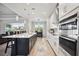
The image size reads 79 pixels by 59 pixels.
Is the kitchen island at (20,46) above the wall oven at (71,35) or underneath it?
underneath

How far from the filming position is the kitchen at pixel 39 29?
5.67 feet

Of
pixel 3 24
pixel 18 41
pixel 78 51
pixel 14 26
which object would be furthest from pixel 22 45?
pixel 3 24

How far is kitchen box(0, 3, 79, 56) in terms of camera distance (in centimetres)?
173

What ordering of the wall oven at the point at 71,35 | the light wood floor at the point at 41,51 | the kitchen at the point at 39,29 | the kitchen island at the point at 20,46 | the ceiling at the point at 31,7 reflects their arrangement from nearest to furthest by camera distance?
the wall oven at the point at 71,35 → the kitchen at the point at 39,29 → the kitchen island at the point at 20,46 → the light wood floor at the point at 41,51 → the ceiling at the point at 31,7

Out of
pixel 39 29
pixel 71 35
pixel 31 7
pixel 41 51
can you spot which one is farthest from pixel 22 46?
pixel 39 29

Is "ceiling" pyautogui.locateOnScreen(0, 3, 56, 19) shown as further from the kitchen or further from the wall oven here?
the wall oven

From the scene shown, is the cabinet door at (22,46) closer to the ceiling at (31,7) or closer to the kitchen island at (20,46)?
the kitchen island at (20,46)

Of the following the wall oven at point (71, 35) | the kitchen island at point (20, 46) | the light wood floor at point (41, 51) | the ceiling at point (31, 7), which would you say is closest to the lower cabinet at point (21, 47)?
the kitchen island at point (20, 46)

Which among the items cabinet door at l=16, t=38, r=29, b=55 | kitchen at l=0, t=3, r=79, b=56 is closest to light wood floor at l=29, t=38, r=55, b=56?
kitchen at l=0, t=3, r=79, b=56


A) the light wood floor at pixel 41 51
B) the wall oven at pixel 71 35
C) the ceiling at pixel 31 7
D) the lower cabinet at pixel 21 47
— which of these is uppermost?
the ceiling at pixel 31 7

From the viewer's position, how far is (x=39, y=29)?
13.0 metres

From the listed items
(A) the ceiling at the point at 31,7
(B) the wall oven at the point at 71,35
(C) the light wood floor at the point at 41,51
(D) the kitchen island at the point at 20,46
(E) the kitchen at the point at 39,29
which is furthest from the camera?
(A) the ceiling at the point at 31,7

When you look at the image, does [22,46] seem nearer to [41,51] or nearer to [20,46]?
[20,46]

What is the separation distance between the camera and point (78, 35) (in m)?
1.33
